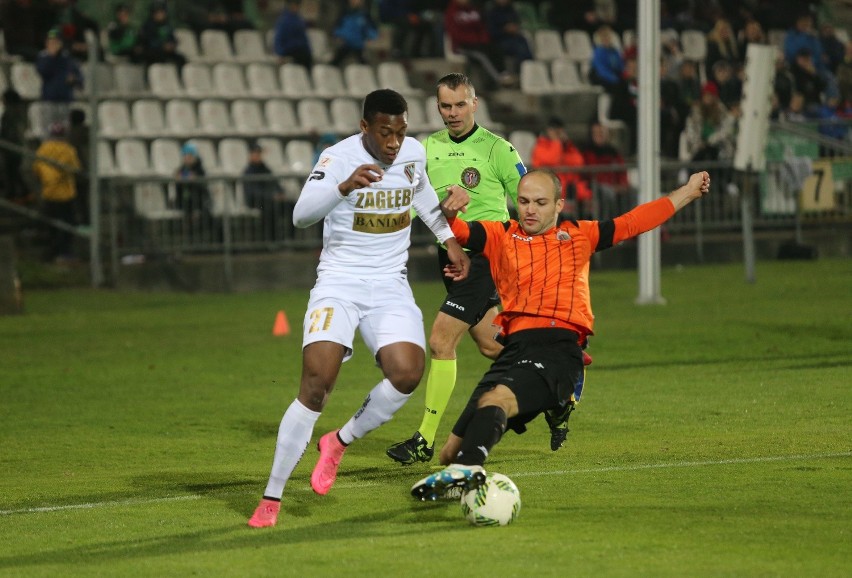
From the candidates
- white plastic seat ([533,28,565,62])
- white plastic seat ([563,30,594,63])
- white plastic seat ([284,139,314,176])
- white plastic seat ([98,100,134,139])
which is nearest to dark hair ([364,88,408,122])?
white plastic seat ([284,139,314,176])

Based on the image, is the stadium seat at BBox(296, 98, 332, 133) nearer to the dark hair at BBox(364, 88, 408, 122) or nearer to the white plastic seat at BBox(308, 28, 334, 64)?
the white plastic seat at BBox(308, 28, 334, 64)

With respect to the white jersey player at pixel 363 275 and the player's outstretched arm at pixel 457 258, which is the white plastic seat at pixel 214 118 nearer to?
the player's outstretched arm at pixel 457 258

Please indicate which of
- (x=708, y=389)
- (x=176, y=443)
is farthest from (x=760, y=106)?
(x=176, y=443)

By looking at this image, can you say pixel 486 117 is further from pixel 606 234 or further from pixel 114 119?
pixel 606 234

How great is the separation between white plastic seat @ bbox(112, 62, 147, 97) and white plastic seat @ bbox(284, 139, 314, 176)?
8.48ft

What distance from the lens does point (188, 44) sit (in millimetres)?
26750

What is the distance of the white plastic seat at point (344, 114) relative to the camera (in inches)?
1018

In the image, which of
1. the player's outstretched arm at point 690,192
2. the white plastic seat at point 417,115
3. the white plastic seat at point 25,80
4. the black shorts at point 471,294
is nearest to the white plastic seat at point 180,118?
the white plastic seat at point 25,80

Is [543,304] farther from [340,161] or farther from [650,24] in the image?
[650,24]

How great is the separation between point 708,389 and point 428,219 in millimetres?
4414

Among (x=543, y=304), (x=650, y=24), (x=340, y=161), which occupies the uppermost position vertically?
(x=650, y=24)

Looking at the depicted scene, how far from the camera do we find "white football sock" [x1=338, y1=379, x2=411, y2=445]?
7.83 meters

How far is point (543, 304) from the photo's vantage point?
25.3ft

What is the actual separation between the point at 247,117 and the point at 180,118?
46.7 inches
